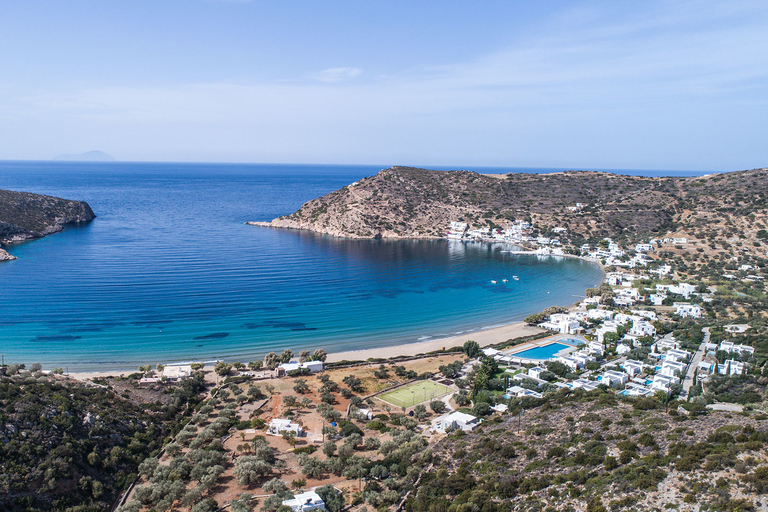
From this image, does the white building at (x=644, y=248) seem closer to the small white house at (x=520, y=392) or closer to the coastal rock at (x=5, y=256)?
the small white house at (x=520, y=392)

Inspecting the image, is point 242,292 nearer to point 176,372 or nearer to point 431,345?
point 176,372

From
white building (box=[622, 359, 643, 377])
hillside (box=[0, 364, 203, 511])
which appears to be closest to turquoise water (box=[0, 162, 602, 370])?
hillside (box=[0, 364, 203, 511])

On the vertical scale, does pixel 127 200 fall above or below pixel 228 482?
above

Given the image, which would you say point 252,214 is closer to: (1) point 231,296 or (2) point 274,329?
(1) point 231,296

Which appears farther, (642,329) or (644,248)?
(644,248)

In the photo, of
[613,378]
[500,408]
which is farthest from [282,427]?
[613,378]

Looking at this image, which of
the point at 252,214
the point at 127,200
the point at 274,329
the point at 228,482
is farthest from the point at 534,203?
the point at 127,200
